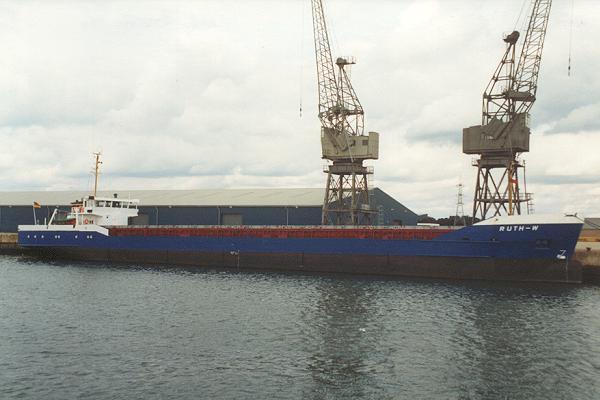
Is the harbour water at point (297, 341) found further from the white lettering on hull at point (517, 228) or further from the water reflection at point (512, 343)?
the white lettering on hull at point (517, 228)

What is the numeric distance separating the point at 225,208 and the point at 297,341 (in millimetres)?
49583

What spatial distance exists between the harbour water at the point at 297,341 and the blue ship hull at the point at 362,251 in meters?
3.21

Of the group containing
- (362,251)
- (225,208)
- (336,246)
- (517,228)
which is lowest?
(362,251)

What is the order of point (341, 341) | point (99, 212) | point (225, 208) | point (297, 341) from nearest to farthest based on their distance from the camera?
1. point (297, 341)
2. point (341, 341)
3. point (99, 212)
4. point (225, 208)

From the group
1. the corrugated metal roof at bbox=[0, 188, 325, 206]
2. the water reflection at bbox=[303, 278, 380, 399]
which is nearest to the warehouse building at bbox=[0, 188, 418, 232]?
the corrugated metal roof at bbox=[0, 188, 325, 206]

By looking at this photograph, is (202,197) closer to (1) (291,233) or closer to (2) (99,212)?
(2) (99,212)

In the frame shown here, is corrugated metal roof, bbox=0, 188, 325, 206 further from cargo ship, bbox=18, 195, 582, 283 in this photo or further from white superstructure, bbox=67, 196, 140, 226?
cargo ship, bbox=18, 195, 582, 283

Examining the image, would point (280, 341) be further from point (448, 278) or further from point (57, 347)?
point (448, 278)

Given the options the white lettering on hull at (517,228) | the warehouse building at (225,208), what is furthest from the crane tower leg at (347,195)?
the white lettering on hull at (517,228)

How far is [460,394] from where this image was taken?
16.2 m

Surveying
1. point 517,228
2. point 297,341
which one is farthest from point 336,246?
point 297,341

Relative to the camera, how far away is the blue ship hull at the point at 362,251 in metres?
39.5

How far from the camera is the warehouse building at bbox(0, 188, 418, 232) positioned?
6712cm

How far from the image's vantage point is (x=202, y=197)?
251 feet
